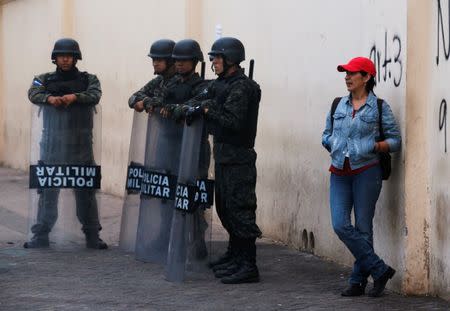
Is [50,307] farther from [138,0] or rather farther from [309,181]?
[138,0]

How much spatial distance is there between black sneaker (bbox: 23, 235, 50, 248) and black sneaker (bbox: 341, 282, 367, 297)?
3652 mm

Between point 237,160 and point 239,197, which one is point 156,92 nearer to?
point 237,160

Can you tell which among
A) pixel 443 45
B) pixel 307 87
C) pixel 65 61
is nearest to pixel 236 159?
pixel 307 87

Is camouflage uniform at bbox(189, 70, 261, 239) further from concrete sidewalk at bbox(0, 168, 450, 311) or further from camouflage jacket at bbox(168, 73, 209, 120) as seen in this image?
camouflage jacket at bbox(168, 73, 209, 120)

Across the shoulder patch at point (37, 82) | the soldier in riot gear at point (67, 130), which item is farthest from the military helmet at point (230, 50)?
the shoulder patch at point (37, 82)

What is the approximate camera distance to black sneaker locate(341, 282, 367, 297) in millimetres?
8586

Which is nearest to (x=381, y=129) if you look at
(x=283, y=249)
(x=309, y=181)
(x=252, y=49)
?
(x=309, y=181)

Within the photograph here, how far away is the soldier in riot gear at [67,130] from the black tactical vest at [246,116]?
7.21 feet

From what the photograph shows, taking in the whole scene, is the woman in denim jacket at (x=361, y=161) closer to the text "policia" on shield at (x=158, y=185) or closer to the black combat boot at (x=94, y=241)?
the text "policia" on shield at (x=158, y=185)

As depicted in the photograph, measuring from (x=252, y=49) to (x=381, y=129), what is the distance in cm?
379

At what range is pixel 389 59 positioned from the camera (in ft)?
28.8

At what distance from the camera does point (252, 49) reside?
1204cm

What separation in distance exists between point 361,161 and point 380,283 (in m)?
0.89

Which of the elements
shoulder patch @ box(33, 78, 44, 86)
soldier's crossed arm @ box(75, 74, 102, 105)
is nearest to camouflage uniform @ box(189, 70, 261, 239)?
soldier's crossed arm @ box(75, 74, 102, 105)
